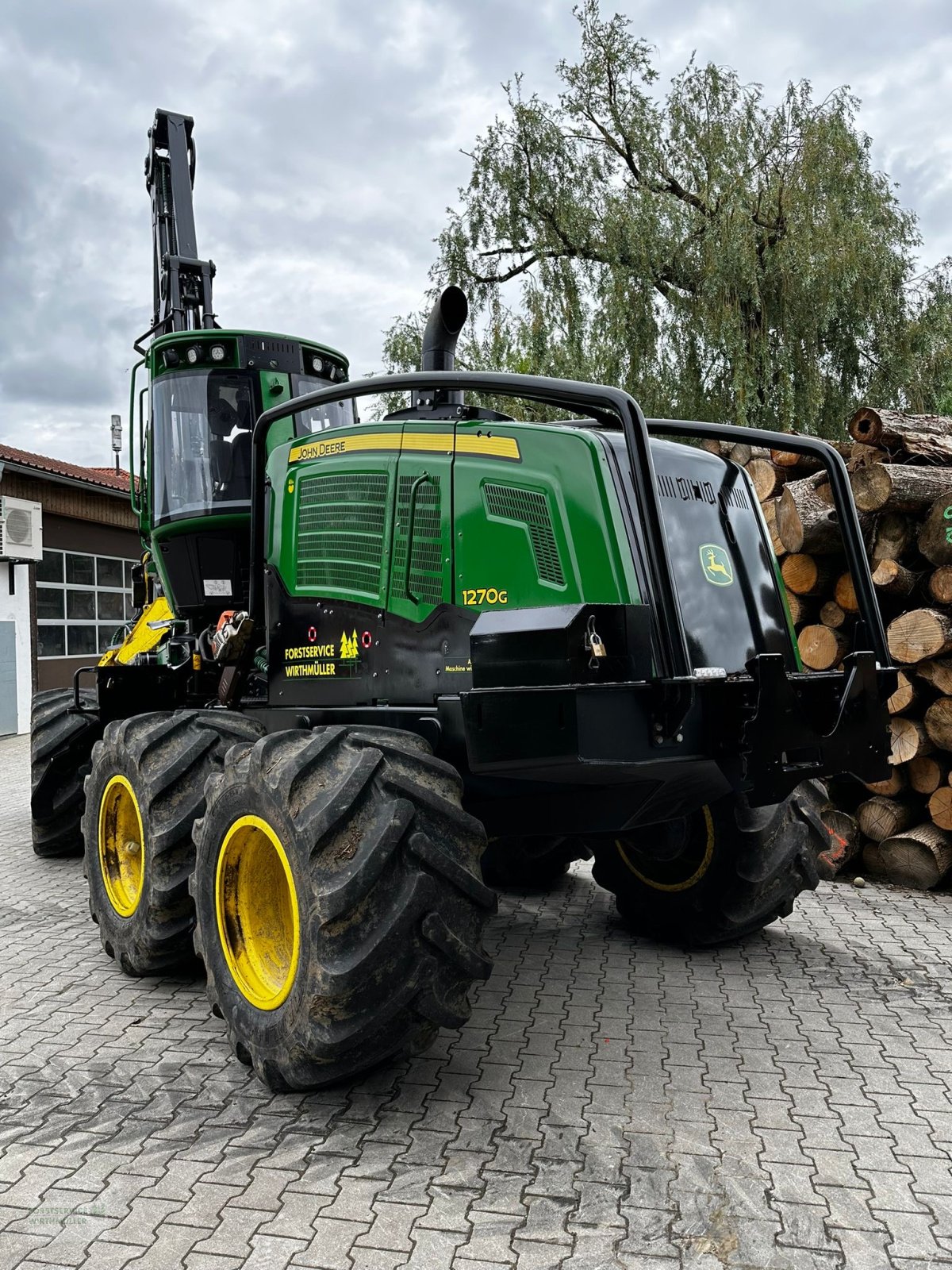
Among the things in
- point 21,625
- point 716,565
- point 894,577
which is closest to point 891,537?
point 894,577

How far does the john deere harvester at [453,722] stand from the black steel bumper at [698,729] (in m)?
0.01

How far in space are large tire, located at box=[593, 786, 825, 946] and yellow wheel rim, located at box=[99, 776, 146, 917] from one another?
229cm

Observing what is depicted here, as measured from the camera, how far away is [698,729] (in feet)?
12.1

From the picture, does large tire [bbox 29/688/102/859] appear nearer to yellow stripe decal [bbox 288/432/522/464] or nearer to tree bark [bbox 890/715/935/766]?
yellow stripe decal [bbox 288/432/522/464]

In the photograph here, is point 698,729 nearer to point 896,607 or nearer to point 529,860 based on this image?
point 529,860

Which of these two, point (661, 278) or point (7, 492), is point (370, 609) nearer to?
point (661, 278)

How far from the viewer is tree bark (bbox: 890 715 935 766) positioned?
268 inches

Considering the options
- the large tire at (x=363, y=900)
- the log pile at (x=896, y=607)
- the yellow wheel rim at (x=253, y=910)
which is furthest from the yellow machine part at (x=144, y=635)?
the log pile at (x=896, y=607)

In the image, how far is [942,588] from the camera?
22.1 feet

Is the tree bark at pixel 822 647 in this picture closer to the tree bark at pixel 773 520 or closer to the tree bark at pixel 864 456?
the tree bark at pixel 773 520

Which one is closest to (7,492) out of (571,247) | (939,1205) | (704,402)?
(571,247)

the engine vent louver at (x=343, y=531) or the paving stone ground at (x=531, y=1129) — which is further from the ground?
the engine vent louver at (x=343, y=531)

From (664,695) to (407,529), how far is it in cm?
128

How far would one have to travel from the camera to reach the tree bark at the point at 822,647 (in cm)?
697
